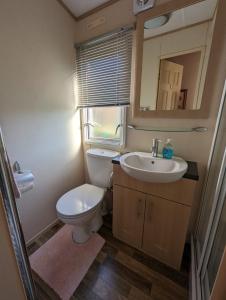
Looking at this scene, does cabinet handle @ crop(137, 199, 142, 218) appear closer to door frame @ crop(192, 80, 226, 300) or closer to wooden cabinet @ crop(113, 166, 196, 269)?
wooden cabinet @ crop(113, 166, 196, 269)

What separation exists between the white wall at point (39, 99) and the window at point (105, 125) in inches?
5.6

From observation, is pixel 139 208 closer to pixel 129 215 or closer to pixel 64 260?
pixel 129 215

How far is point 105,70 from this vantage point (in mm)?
1511

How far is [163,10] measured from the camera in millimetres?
1128

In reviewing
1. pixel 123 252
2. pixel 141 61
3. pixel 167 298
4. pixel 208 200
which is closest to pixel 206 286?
pixel 167 298

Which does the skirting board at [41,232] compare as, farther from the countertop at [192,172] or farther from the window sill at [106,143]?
the countertop at [192,172]

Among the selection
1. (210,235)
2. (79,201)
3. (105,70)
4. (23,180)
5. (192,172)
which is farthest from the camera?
(105,70)

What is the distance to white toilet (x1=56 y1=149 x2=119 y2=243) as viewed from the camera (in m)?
1.25

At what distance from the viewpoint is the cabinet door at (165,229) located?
44.0 inches

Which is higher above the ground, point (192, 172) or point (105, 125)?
point (105, 125)

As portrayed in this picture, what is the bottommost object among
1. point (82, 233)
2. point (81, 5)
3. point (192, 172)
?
point (82, 233)

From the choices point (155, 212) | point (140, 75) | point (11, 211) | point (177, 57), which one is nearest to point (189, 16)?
point (177, 57)

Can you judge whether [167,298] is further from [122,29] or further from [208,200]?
[122,29]

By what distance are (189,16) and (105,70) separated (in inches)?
31.2
